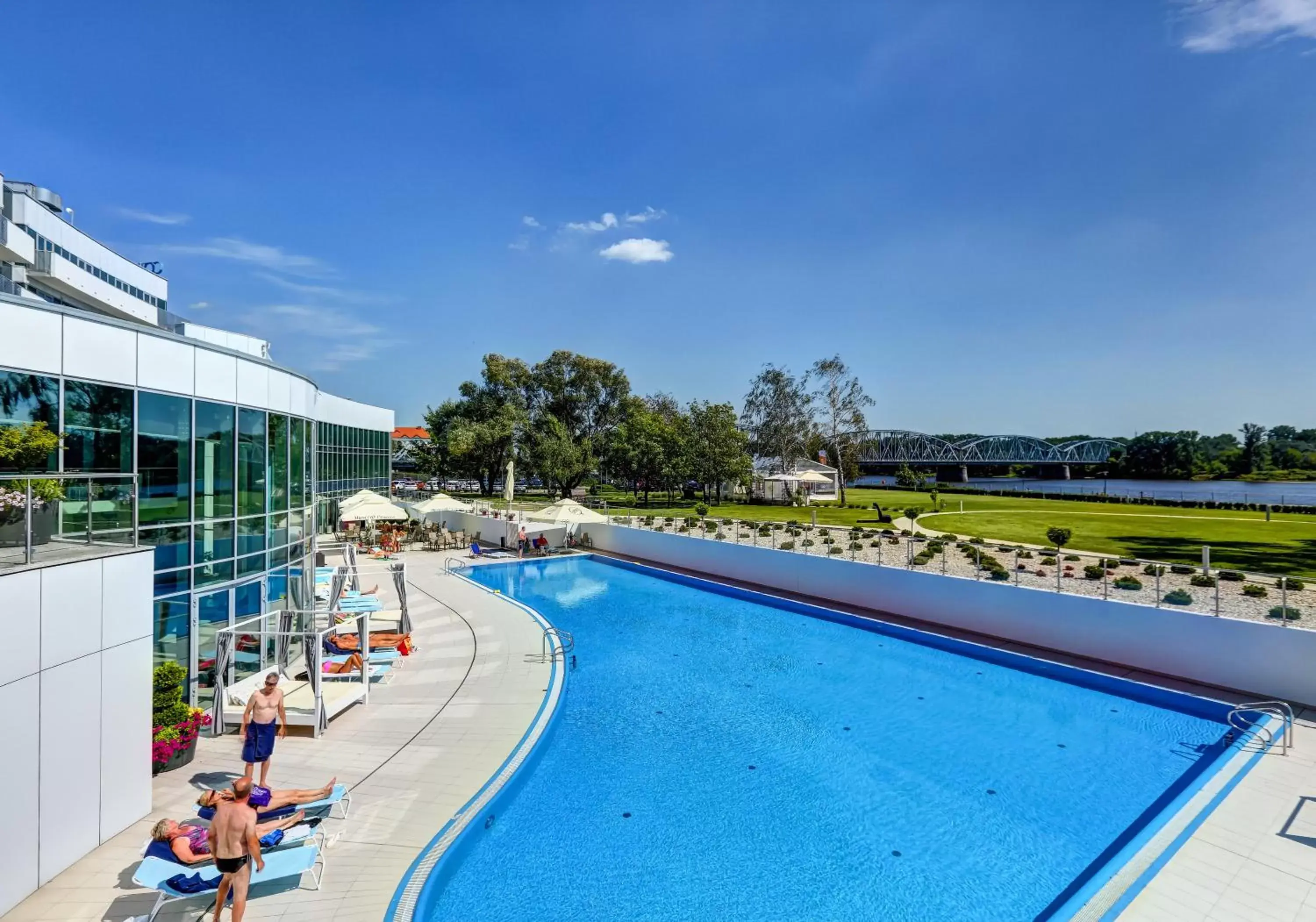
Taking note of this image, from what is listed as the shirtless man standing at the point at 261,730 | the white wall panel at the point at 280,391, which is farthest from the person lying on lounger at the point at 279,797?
the white wall panel at the point at 280,391

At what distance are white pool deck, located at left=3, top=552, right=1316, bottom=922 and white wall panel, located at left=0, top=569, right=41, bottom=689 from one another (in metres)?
1.20

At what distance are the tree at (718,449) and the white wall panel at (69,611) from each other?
1392 inches

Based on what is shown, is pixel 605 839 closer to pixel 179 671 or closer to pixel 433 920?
pixel 433 920

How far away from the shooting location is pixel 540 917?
562cm

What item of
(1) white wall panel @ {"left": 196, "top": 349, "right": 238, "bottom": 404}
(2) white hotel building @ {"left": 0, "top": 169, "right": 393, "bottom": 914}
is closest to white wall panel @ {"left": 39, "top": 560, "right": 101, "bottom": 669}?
(2) white hotel building @ {"left": 0, "top": 169, "right": 393, "bottom": 914}

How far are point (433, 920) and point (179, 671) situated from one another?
4.62 m

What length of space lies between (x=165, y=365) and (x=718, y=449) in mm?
34025

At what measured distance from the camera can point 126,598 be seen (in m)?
6.00

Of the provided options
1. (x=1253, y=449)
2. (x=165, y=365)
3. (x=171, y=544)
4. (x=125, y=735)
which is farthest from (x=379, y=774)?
(x=1253, y=449)

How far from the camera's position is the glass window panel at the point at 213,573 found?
28.4 feet

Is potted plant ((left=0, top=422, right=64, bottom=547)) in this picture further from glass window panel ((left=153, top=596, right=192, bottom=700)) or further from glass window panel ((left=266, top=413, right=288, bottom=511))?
glass window panel ((left=266, top=413, right=288, bottom=511))

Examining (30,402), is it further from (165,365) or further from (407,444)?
(407,444)

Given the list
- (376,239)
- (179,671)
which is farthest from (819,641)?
(376,239)

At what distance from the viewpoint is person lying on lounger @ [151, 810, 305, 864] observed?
16.5 ft
